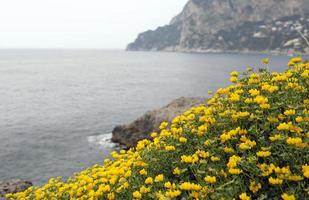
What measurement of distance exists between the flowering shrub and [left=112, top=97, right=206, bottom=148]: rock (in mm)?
21620

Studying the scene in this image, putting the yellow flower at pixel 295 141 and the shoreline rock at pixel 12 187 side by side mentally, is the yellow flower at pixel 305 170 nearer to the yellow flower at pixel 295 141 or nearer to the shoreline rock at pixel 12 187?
the yellow flower at pixel 295 141

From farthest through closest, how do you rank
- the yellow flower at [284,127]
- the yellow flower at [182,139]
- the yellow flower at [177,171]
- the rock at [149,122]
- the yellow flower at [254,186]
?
the rock at [149,122]
the yellow flower at [182,139]
the yellow flower at [177,171]
the yellow flower at [284,127]
the yellow flower at [254,186]

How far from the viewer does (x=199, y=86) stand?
8075cm

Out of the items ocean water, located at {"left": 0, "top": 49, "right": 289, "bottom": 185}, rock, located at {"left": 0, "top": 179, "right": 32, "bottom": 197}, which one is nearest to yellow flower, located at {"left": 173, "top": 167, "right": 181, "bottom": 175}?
rock, located at {"left": 0, "top": 179, "right": 32, "bottom": 197}

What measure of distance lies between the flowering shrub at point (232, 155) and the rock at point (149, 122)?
21.6 metres

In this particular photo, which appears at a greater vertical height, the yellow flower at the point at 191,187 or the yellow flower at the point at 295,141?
the yellow flower at the point at 295,141

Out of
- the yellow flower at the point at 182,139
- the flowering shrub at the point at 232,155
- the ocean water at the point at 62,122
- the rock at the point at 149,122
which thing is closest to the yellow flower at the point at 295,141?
the flowering shrub at the point at 232,155

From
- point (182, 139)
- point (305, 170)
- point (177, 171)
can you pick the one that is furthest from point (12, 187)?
point (305, 170)

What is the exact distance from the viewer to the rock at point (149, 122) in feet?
103

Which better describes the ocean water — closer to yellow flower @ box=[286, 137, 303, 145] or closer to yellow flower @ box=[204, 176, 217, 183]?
yellow flower @ box=[204, 176, 217, 183]

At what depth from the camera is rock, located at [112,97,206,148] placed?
3142cm

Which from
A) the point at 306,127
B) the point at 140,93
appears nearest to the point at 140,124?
the point at 306,127

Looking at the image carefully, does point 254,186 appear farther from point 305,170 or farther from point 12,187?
point 12,187

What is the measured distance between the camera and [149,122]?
111 feet
